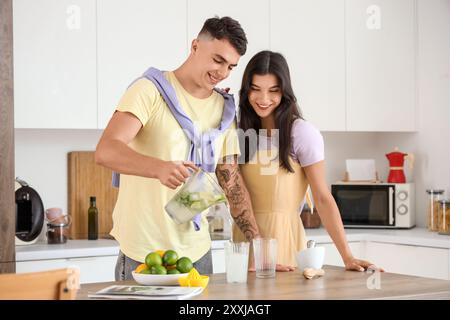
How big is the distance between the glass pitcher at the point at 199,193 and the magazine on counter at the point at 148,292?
0.84 ft

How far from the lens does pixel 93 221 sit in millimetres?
4516

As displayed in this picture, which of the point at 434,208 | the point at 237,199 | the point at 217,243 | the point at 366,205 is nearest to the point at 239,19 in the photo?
the point at 217,243

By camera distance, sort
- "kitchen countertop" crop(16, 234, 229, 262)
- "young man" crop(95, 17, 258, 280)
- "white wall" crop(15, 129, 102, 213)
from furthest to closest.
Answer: "white wall" crop(15, 129, 102, 213)
"kitchen countertop" crop(16, 234, 229, 262)
"young man" crop(95, 17, 258, 280)

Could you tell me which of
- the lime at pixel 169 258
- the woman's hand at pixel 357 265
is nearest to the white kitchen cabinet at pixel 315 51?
the woman's hand at pixel 357 265

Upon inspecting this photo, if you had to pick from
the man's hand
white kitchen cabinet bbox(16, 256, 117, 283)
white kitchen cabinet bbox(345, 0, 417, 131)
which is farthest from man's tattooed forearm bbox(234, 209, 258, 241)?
white kitchen cabinet bbox(345, 0, 417, 131)

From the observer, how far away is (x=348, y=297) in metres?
2.34

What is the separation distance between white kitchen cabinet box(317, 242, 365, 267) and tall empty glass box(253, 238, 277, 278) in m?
2.03

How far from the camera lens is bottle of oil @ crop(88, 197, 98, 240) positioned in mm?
4496

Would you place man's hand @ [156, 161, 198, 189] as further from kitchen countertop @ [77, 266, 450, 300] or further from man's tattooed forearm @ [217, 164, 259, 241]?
man's tattooed forearm @ [217, 164, 259, 241]

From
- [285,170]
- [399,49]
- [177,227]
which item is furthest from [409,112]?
[177,227]

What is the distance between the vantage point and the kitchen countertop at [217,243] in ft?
13.3

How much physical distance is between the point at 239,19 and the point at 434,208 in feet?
5.19

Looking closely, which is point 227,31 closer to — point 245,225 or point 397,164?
point 245,225
